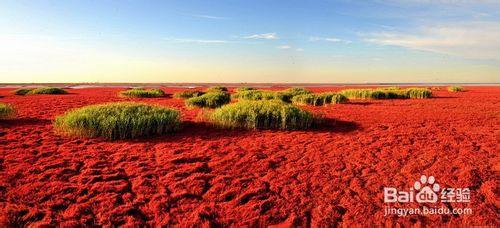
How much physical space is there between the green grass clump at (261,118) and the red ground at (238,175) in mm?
592

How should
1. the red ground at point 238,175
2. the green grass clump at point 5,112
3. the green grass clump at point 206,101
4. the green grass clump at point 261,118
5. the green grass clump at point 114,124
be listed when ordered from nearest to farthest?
1. the red ground at point 238,175
2. the green grass clump at point 114,124
3. the green grass clump at point 261,118
4. the green grass clump at point 5,112
5. the green grass clump at point 206,101

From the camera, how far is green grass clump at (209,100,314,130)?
873cm

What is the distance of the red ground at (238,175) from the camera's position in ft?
12.4

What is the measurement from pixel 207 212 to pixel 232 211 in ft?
0.91

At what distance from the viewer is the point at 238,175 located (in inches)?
199

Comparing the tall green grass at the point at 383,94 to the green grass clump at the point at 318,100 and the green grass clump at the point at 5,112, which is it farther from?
the green grass clump at the point at 5,112

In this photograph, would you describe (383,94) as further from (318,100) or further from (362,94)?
(318,100)

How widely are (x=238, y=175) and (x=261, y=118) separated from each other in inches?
160

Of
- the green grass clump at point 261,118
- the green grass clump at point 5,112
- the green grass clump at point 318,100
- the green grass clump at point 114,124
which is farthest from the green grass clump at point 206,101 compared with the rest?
the green grass clump at point 5,112

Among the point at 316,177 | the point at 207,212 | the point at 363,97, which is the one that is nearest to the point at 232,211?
the point at 207,212

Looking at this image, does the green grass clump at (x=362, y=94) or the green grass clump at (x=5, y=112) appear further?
the green grass clump at (x=362, y=94)

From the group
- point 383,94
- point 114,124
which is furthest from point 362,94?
point 114,124

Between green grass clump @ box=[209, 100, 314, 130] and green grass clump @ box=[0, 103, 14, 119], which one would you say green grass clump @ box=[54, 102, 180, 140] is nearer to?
green grass clump @ box=[209, 100, 314, 130]

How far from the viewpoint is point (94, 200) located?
4.11 m
